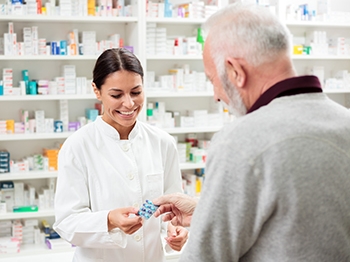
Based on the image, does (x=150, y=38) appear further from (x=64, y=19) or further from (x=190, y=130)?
(x=190, y=130)

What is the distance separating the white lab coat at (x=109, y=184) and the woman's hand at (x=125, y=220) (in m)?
0.04

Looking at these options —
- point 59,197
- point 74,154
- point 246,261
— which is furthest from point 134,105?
point 246,261

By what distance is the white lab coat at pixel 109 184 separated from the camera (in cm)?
191

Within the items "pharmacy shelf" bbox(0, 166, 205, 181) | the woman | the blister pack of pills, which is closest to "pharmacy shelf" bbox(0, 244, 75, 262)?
"pharmacy shelf" bbox(0, 166, 205, 181)

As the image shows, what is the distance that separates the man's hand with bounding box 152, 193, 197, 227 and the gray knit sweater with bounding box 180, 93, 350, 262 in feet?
2.76

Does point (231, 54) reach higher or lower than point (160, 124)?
higher

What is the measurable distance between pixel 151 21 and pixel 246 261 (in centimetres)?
374

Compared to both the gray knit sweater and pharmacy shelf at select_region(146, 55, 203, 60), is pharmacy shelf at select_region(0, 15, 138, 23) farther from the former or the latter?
the gray knit sweater

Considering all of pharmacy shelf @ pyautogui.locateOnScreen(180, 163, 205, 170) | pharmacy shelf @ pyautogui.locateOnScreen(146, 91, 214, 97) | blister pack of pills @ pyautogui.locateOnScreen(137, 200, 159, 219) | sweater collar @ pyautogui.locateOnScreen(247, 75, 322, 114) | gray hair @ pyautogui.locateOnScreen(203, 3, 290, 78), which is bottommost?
pharmacy shelf @ pyautogui.locateOnScreen(180, 163, 205, 170)

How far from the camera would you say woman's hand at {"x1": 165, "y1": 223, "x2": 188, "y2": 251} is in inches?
79.4

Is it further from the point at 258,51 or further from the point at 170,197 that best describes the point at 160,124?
the point at 258,51

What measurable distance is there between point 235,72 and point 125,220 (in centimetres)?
88

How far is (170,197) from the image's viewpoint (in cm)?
192

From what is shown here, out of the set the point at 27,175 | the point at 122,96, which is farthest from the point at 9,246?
the point at 122,96
